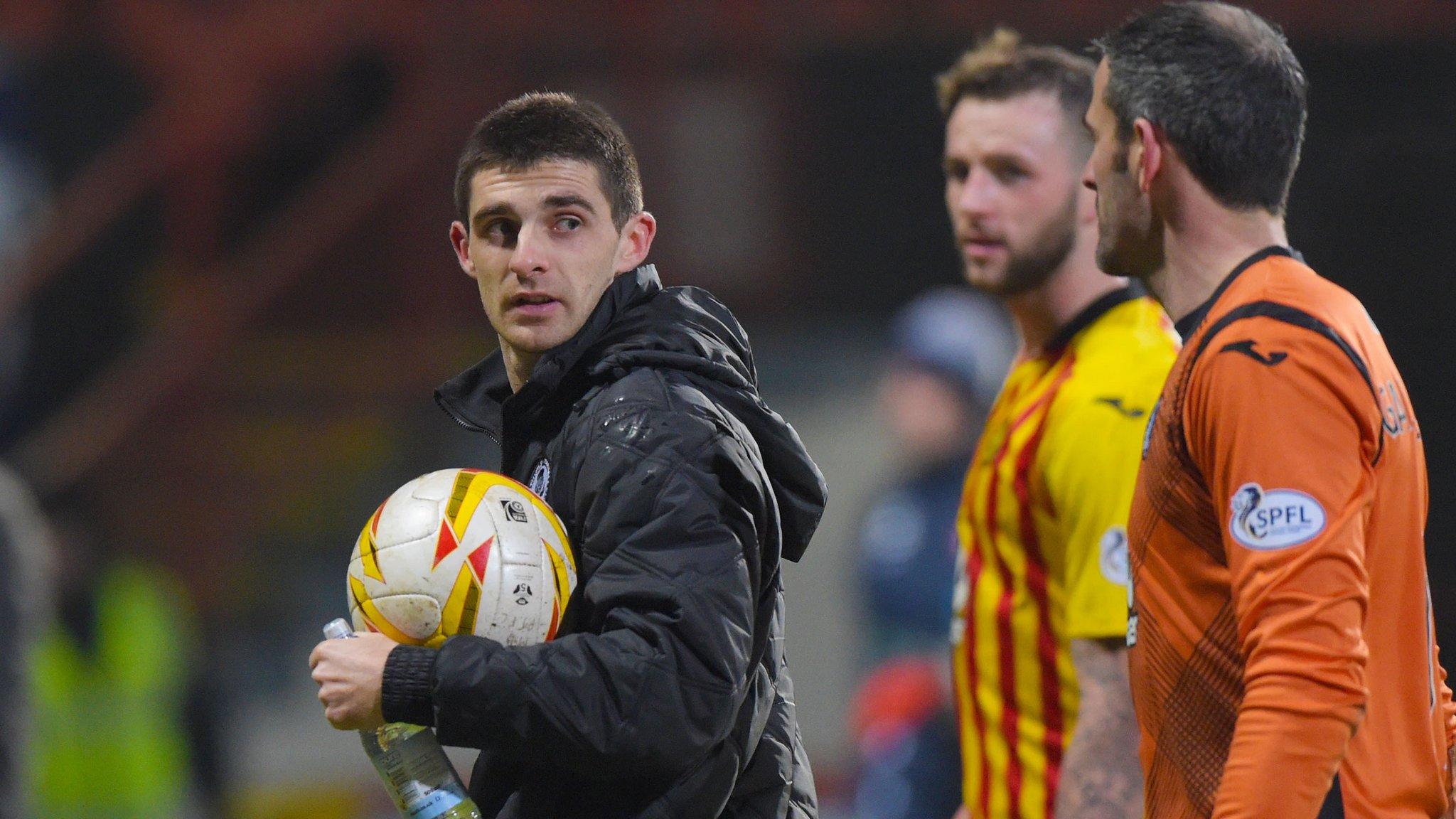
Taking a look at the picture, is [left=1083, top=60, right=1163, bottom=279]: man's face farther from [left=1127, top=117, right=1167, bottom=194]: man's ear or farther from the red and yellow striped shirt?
the red and yellow striped shirt

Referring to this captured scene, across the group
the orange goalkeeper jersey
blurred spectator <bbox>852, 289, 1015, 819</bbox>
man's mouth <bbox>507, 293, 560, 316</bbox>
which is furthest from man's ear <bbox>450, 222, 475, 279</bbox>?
blurred spectator <bbox>852, 289, 1015, 819</bbox>

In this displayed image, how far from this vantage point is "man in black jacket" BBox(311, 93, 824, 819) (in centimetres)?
229

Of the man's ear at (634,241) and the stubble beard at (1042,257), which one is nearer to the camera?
the man's ear at (634,241)

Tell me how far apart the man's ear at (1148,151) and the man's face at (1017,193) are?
119cm

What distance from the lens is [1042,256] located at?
3641 millimetres

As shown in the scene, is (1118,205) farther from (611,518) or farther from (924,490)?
(924,490)

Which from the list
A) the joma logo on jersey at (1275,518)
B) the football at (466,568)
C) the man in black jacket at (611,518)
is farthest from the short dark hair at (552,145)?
the joma logo on jersey at (1275,518)

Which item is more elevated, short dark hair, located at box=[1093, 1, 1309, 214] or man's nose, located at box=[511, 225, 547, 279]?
man's nose, located at box=[511, 225, 547, 279]

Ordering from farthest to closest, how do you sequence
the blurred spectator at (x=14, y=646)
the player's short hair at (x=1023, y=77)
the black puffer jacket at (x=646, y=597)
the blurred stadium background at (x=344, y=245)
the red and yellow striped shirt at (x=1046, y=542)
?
the blurred stadium background at (x=344, y=245), the blurred spectator at (x=14, y=646), the player's short hair at (x=1023, y=77), the red and yellow striped shirt at (x=1046, y=542), the black puffer jacket at (x=646, y=597)

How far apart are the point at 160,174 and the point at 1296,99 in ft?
25.6

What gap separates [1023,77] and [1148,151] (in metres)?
1.41

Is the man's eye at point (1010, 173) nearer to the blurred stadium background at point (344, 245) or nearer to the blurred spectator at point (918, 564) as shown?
the blurred spectator at point (918, 564)

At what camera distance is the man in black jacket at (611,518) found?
2.29 metres

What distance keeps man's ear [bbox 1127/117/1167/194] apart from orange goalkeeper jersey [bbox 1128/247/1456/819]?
18 cm
